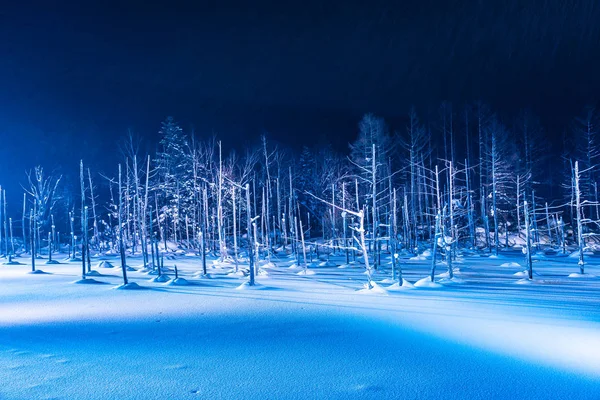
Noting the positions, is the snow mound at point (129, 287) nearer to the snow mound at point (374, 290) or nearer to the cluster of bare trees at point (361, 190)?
the snow mound at point (374, 290)

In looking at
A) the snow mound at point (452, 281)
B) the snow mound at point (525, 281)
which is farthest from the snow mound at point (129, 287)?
the snow mound at point (525, 281)

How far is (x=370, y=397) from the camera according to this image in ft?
15.9

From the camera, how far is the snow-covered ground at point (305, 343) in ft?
17.1

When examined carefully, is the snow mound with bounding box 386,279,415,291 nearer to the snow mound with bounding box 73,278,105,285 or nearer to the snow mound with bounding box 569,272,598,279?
the snow mound with bounding box 569,272,598,279

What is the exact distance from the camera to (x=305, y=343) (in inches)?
286

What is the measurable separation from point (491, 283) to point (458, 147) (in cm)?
3309

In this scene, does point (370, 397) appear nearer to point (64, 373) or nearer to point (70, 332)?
point (64, 373)

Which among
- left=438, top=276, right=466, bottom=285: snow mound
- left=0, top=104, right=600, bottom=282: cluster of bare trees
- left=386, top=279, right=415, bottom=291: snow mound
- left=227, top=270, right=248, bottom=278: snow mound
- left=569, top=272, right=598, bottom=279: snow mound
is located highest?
left=0, top=104, right=600, bottom=282: cluster of bare trees

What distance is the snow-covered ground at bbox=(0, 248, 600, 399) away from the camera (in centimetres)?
520

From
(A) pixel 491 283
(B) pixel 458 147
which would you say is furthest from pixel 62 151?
(A) pixel 491 283

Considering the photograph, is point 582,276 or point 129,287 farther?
point 582,276

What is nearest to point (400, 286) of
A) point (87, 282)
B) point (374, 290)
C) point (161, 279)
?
point (374, 290)

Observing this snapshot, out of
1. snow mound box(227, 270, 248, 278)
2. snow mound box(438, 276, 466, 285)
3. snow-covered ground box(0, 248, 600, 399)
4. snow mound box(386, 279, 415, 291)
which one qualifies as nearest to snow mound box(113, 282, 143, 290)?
snow-covered ground box(0, 248, 600, 399)

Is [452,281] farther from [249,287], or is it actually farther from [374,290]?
[249,287]
